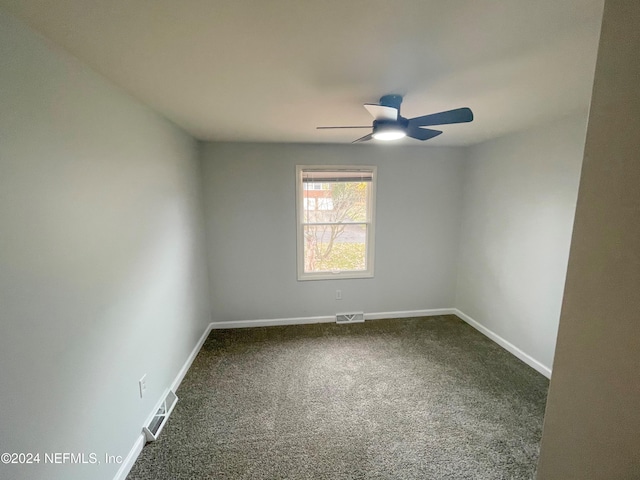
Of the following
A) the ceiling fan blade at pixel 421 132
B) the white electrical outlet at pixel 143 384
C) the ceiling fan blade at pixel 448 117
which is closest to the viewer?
the ceiling fan blade at pixel 448 117

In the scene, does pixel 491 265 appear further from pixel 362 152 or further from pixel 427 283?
pixel 362 152

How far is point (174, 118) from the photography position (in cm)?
224

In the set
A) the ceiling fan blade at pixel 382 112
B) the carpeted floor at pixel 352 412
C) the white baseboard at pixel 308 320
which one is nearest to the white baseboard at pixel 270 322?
the white baseboard at pixel 308 320

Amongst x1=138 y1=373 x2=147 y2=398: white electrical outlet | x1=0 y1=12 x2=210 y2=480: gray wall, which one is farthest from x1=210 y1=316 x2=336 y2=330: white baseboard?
x1=138 y1=373 x2=147 y2=398: white electrical outlet

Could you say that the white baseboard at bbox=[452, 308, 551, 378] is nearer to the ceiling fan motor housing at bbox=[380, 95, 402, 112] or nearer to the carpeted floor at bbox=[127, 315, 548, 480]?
the carpeted floor at bbox=[127, 315, 548, 480]

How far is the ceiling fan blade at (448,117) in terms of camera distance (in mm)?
1499

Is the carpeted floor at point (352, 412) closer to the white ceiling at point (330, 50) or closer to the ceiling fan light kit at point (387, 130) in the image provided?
the ceiling fan light kit at point (387, 130)

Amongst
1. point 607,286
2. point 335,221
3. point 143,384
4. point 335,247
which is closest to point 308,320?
point 335,247

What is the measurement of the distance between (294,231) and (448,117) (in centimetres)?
221

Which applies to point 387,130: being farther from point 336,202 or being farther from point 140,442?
point 140,442

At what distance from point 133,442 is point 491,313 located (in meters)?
3.58

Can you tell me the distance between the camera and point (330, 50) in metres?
1.21

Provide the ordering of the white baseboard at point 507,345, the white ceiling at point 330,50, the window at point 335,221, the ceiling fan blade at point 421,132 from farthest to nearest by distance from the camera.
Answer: the window at point 335,221 < the white baseboard at point 507,345 < the ceiling fan blade at point 421,132 < the white ceiling at point 330,50

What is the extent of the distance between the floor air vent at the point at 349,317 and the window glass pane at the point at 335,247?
61 cm
